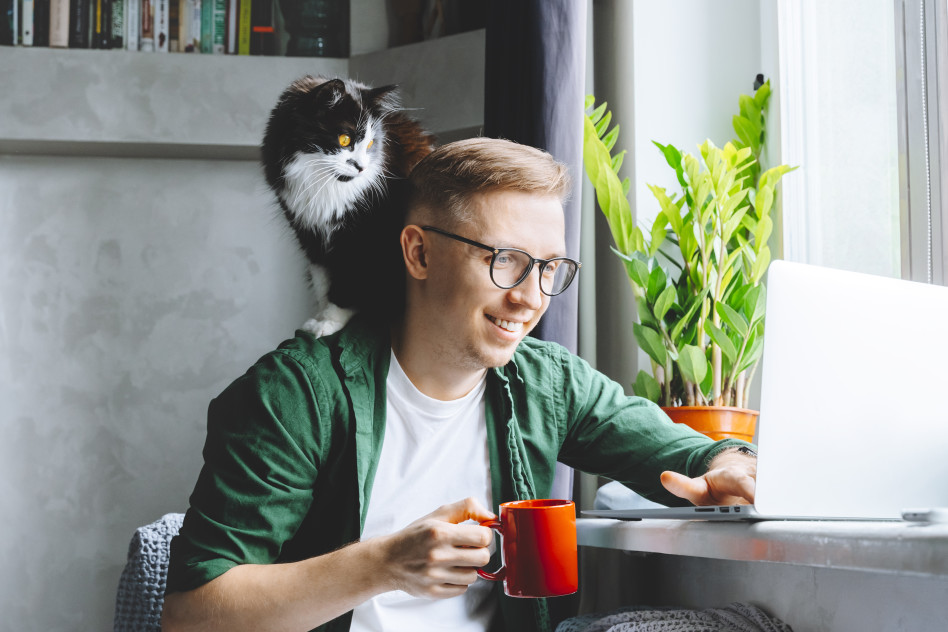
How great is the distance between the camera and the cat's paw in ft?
4.52

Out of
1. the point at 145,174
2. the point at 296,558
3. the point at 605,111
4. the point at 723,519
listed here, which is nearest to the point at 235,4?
the point at 145,174

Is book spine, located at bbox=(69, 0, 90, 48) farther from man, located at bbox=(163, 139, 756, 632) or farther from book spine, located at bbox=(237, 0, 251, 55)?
man, located at bbox=(163, 139, 756, 632)

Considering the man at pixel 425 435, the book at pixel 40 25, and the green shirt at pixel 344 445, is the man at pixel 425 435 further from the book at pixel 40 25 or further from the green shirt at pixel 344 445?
the book at pixel 40 25

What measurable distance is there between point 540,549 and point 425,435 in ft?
1.49

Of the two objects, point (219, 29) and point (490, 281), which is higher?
point (219, 29)

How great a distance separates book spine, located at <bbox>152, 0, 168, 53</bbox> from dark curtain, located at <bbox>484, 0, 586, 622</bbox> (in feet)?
6.09

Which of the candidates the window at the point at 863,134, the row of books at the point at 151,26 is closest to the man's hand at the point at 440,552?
the window at the point at 863,134

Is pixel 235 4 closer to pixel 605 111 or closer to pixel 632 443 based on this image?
pixel 605 111

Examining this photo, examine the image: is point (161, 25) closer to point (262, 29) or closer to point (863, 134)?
point (262, 29)

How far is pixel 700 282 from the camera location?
5.67 feet

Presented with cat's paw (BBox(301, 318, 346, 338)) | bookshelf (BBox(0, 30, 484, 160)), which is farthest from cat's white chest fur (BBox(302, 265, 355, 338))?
bookshelf (BBox(0, 30, 484, 160))

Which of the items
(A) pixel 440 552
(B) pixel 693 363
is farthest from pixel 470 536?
(B) pixel 693 363

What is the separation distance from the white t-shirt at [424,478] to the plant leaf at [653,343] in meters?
0.48

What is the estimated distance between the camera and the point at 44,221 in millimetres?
3129
